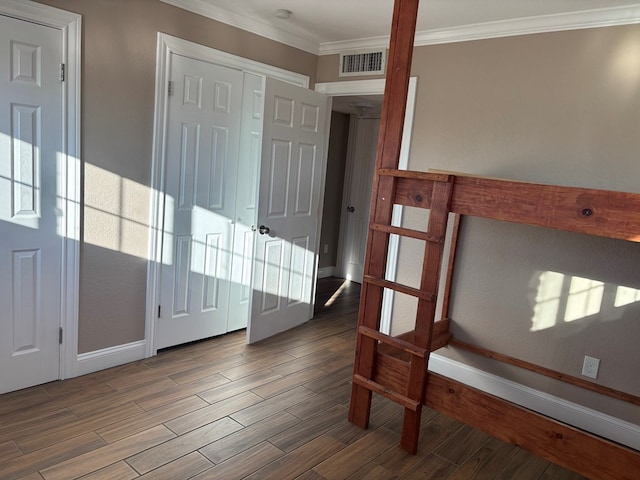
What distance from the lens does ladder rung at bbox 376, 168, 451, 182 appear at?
229 cm

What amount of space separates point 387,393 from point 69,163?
7.18 ft

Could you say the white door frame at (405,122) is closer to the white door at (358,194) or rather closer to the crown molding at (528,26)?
the crown molding at (528,26)

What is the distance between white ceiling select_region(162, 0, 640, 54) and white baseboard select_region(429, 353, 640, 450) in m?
2.25

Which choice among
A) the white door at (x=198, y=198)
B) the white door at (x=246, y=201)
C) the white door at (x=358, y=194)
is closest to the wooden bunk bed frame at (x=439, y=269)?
the white door at (x=246, y=201)

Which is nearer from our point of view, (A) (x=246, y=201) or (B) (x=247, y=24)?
(B) (x=247, y=24)

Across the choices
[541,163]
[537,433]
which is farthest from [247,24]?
[537,433]

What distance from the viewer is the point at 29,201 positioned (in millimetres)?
2633

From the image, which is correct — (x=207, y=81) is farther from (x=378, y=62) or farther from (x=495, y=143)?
(x=495, y=143)

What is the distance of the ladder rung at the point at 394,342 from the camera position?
242cm

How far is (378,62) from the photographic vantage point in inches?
147

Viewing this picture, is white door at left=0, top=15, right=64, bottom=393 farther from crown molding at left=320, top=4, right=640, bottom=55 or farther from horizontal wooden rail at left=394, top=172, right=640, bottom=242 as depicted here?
crown molding at left=320, top=4, right=640, bottom=55

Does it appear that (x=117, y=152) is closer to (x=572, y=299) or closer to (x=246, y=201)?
(x=246, y=201)

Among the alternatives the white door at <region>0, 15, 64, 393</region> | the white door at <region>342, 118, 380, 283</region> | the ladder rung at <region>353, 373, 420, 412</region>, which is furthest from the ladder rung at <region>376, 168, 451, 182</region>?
the white door at <region>342, 118, 380, 283</region>

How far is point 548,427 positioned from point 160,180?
8.56 feet
